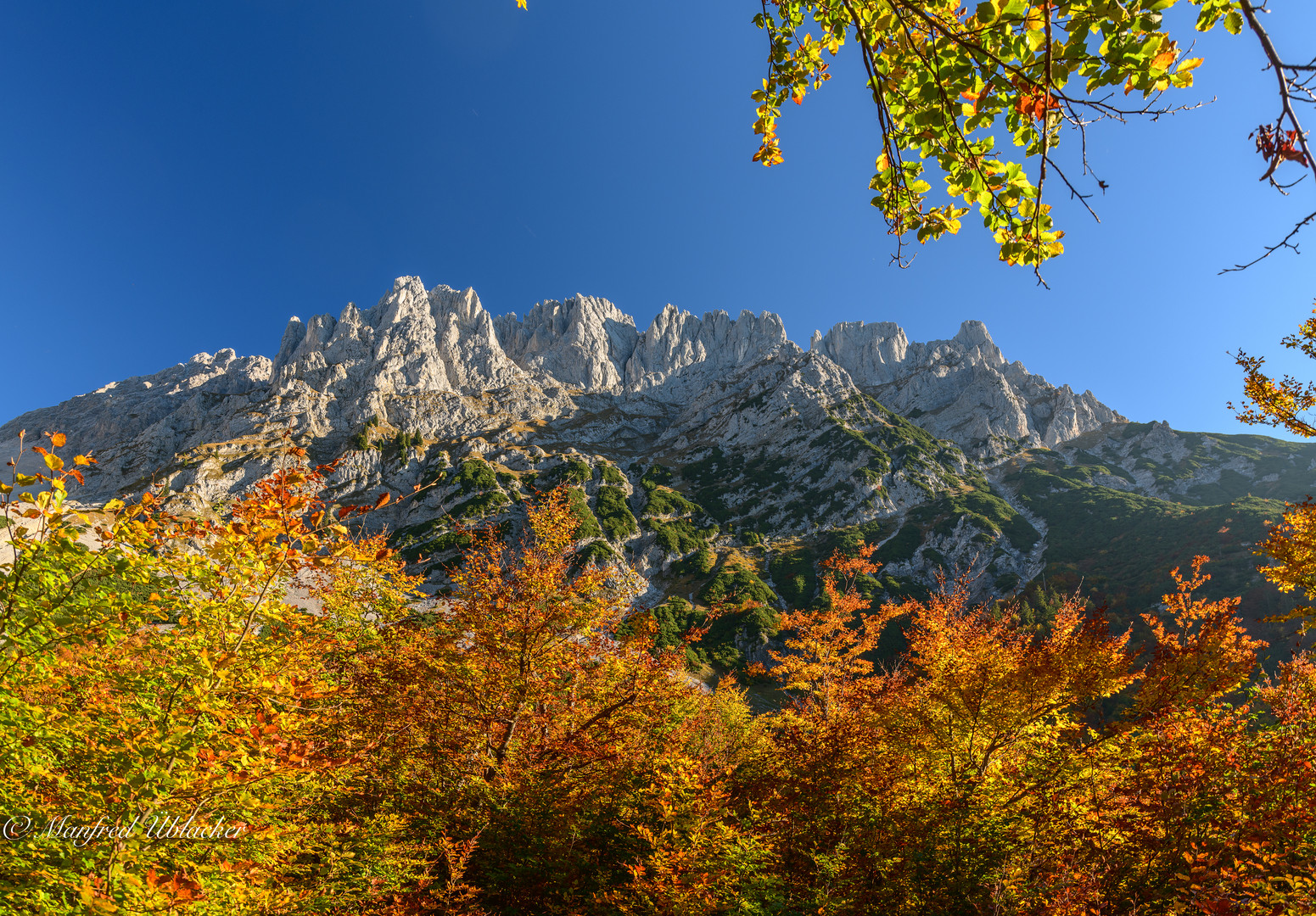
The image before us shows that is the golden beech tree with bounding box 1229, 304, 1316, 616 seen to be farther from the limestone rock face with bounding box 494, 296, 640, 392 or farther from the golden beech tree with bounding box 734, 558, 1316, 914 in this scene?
the limestone rock face with bounding box 494, 296, 640, 392

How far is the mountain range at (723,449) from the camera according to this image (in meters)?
57.3

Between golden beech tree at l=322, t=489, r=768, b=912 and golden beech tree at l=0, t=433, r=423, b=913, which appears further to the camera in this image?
golden beech tree at l=322, t=489, r=768, b=912

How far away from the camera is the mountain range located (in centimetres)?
5728

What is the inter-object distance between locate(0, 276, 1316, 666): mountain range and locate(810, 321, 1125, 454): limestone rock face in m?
0.58

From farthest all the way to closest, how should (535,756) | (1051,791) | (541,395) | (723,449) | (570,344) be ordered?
(570,344), (541,395), (723,449), (535,756), (1051,791)

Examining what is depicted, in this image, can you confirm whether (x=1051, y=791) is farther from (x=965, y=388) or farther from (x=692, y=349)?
(x=692, y=349)

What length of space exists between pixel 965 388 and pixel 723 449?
193 ft

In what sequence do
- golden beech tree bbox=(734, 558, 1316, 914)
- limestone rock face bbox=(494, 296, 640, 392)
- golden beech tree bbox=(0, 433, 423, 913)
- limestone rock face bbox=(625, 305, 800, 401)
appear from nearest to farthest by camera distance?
golden beech tree bbox=(0, 433, 423, 913) → golden beech tree bbox=(734, 558, 1316, 914) → limestone rock face bbox=(494, 296, 640, 392) → limestone rock face bbox=(625, 305, 800, 401)

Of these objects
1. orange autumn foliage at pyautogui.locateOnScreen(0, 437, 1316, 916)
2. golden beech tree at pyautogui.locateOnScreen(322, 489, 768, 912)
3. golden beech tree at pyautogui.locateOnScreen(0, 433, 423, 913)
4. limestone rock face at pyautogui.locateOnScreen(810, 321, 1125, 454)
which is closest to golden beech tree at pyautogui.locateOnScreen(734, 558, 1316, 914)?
orange autumn foliage at pyautogui.locateOnScreen(0, 437, 1316, 916)

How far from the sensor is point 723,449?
334 ft

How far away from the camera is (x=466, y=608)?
8086 mm

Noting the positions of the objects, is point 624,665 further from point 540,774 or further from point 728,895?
point 728,895

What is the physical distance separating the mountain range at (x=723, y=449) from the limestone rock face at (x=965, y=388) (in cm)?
58

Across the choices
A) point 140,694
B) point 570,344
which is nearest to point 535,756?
point 140,694
